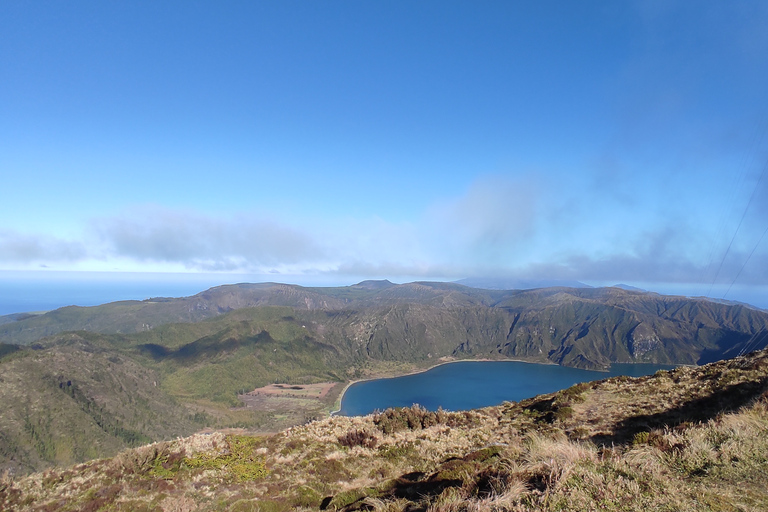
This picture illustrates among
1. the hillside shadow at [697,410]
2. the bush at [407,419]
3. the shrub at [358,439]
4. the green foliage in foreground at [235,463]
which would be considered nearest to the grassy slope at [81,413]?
the green foliage in foreground at [235,463]

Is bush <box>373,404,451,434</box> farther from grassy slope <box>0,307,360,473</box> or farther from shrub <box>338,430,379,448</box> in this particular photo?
grassy slope <box>0,307,360,473</box>

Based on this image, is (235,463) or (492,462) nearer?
(492,462)

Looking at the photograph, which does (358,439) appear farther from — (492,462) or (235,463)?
(492,462)

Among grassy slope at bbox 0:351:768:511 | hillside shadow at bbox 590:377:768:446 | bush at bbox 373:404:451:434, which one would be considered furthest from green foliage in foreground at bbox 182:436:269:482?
hillside shadow at bbox 590:377:768:446

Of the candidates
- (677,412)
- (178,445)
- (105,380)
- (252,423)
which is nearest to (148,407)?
(105,380)

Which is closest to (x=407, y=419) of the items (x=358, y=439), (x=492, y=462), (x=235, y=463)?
(x=358, y=439)

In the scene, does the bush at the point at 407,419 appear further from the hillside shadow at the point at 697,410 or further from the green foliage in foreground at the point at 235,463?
the hillside shadow at the point at 697,410

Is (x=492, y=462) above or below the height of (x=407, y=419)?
above
